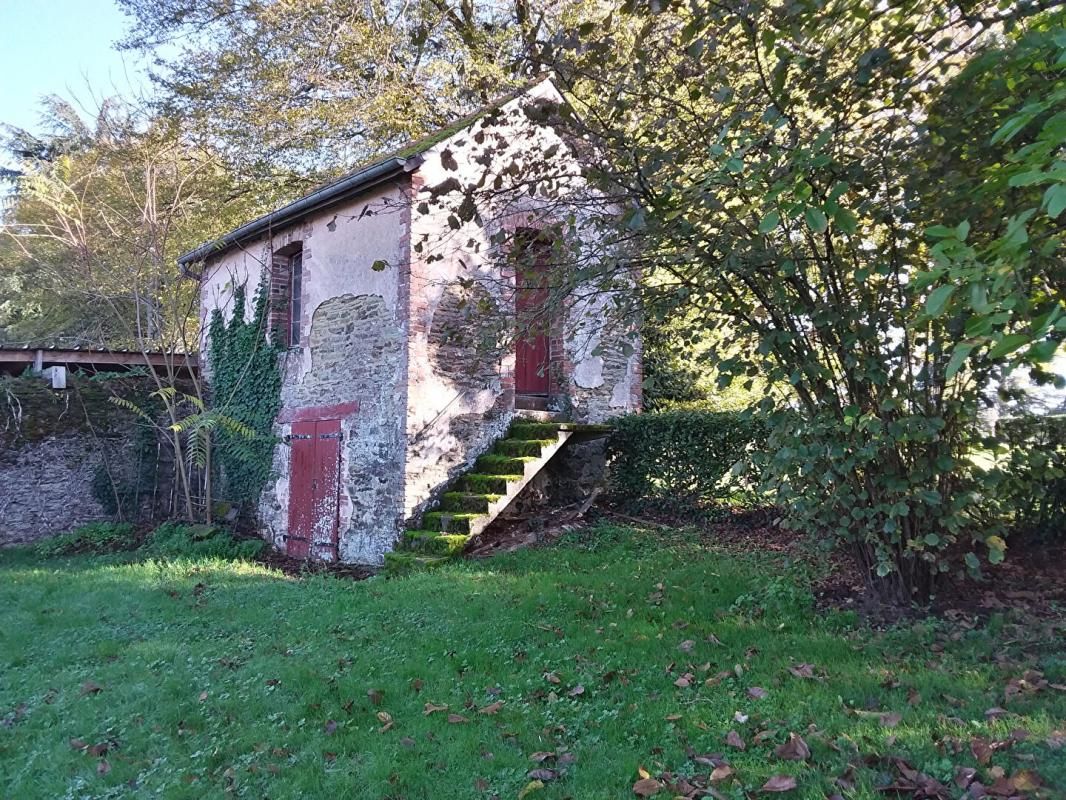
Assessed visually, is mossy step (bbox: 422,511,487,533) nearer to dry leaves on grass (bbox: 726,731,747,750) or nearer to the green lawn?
the green lawn

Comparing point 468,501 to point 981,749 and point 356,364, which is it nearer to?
point 356,364

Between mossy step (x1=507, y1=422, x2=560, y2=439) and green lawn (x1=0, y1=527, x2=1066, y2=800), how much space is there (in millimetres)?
3257

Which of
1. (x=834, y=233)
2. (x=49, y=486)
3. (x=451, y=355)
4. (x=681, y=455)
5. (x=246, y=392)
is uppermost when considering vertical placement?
(x=834, y=233)

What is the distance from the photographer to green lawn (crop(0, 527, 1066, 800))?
3572mm

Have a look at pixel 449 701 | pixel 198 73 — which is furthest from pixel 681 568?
pixel 198 73

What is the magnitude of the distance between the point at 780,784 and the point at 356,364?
8128 mm

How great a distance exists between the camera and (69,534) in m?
12.1

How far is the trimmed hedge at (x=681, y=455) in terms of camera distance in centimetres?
942

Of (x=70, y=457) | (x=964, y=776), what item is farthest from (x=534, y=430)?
(x=70, y=457)

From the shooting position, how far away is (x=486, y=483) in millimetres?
9492

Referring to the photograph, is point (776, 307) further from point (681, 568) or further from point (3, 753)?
point (3, 753)

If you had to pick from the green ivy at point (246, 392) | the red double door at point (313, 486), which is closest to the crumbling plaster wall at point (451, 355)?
the red double door at point (313, 486)

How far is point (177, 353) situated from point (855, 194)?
1242 centimetres

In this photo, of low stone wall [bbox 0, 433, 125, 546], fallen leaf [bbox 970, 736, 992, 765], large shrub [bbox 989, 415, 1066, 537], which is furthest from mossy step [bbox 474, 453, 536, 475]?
low stone wall [bbox 0, 433, 125, 546]
